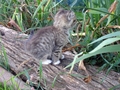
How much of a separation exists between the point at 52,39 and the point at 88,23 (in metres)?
0.45

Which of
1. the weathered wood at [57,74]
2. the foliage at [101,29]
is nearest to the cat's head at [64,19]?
the foliage at [101,29]

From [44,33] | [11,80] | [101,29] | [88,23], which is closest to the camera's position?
[11,80]

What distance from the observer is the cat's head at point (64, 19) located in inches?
124

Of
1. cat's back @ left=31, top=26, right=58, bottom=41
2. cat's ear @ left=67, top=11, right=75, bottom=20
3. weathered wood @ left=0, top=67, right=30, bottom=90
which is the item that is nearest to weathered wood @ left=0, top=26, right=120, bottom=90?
weathered wood @ left=0, top=67, right=30, bottom=90

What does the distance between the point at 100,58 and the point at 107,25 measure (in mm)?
347

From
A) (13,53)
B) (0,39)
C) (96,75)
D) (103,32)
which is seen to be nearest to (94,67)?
(96,75)

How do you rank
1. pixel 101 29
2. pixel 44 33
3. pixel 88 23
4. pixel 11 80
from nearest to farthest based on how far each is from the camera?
1. pixel 11 80
2. pixel 44 33
3. pixel 101 29
4. pixel 88 23

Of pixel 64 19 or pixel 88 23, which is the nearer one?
pixel 64 19

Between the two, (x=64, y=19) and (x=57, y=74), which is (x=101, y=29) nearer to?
(x=64, y=19)

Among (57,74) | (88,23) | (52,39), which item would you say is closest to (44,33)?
(52,39)

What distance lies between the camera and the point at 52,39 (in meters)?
3.16

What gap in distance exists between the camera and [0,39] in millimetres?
3762

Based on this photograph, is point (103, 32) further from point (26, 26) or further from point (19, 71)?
point (26, 26)

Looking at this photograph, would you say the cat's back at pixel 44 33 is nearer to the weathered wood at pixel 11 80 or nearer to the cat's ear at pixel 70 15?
the cat's ear at pixel 70 15
